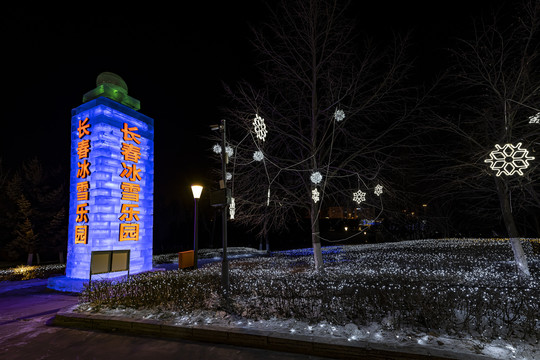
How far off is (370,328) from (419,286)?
4.51 ft


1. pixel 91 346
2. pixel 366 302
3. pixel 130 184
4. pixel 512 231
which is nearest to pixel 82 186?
pixel 130 184

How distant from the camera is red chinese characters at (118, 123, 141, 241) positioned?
43.0 ft

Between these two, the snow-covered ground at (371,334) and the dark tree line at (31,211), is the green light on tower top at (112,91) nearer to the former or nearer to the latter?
the snow-covered ground at (371,334)

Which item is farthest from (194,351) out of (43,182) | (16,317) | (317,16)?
(43,182)

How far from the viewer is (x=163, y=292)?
689cm

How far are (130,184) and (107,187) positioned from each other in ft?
4.03

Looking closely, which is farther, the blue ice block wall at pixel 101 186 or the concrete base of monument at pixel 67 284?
the blue ice block wall at pixel 101 186

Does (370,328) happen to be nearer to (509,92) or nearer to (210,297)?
(210,297)

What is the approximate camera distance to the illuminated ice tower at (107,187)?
1198cm

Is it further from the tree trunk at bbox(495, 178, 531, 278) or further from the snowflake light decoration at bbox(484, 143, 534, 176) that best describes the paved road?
the tree trunk at bbox(495, 178, 531, 278)

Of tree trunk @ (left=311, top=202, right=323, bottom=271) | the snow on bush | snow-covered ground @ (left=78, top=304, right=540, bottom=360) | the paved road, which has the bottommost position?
the paved road

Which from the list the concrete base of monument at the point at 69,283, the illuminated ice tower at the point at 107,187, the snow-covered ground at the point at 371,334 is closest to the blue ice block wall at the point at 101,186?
the illuminated ice tower at the point at 107,187

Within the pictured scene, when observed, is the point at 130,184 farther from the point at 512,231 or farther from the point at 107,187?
the point at 512,231

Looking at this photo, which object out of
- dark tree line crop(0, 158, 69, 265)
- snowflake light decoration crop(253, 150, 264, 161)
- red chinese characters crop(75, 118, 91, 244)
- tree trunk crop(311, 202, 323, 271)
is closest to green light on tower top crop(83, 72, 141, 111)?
red chinese characters crop(75, 118, 91, 244)
